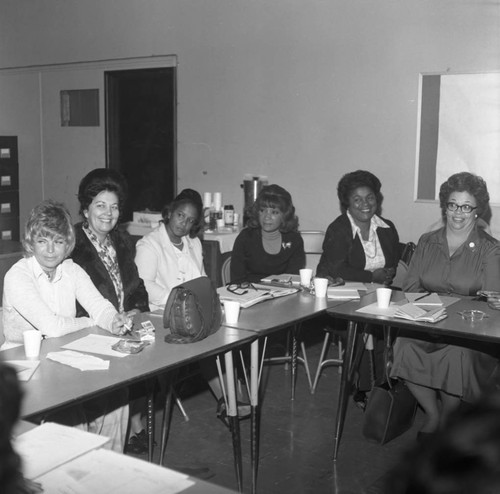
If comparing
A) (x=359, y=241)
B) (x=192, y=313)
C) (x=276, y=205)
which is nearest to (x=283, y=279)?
(x=276, y=205)

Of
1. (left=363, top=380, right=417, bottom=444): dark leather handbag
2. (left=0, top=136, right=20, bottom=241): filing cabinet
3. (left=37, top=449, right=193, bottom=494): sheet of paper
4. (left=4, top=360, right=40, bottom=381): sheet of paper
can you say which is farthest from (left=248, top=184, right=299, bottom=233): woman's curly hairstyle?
(left=0, top=136, right=20, bottom=241): filing cabinet

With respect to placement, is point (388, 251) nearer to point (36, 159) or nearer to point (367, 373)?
point (367, 373)

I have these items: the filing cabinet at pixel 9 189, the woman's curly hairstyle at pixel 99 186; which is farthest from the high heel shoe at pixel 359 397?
the filing cabinet at pixel 9 189

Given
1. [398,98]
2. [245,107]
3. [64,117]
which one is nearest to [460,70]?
[398,98]

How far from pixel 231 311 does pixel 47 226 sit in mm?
914

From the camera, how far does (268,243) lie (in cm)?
489

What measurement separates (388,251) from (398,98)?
157cm

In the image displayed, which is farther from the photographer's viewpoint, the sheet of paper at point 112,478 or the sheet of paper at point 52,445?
the sheet of paper at point 52,445

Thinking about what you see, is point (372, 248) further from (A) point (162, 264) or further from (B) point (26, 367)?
(B) point (26, 367)

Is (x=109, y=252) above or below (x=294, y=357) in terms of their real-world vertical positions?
above

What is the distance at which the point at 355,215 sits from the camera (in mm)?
5094

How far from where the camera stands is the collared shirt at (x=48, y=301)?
309 cm

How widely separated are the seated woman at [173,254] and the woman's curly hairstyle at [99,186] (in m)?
0.45

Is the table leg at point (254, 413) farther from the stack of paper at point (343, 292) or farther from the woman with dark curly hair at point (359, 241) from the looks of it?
→ the woman with dark curly hair at point (359, 241)
